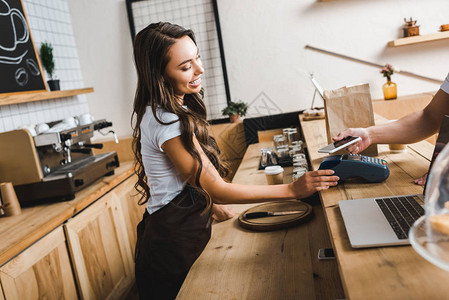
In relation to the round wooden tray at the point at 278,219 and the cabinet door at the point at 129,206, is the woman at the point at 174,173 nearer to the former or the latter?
the round wooden tray at the point at 278,219

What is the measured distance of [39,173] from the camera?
2.33 meters

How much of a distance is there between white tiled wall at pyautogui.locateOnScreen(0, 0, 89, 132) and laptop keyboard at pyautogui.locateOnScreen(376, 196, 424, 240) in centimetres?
257

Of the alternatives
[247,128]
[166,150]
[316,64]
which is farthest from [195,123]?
[316,64]

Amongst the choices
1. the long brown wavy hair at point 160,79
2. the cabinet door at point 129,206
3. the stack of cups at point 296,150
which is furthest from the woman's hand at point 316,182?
the cabinet door at point 129,206

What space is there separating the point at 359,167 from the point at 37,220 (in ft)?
5.37

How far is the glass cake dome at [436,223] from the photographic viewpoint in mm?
601

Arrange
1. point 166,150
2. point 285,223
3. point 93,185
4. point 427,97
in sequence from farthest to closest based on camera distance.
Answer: point 427,97 → point 93,185 → point 285,223 → point 166,150

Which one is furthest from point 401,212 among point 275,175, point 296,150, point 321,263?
point 296,150

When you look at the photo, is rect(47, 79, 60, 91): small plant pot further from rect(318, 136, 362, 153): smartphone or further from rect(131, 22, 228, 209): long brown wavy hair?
rect(318, 136, 362, 153): smartphone

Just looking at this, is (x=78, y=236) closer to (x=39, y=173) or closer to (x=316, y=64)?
(x=39, y=173)

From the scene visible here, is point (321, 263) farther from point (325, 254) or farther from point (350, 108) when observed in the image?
point (350, 108)

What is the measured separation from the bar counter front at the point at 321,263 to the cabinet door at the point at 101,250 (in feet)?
3.15

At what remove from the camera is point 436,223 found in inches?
24.7

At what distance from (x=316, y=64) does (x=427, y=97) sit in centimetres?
97
